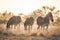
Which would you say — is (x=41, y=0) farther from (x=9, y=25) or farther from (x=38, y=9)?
(x=9, y=25)

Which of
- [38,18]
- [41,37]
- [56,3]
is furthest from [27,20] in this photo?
[56,3]

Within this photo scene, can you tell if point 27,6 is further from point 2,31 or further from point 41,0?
point 2,31

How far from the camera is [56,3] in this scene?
2207 mm

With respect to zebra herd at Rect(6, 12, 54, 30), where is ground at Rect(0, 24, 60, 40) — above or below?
below

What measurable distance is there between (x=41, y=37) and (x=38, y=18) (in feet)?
0.87

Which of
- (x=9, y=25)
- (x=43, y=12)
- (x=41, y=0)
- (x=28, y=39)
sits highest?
(x=41, y=0)

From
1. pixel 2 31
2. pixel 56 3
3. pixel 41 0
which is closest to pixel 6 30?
pixel 2 31

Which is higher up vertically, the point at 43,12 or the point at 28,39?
the point at 43,12

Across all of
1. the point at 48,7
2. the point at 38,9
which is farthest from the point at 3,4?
the point at 48,7

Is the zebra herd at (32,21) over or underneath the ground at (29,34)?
over

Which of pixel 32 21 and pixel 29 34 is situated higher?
pixel 32 21

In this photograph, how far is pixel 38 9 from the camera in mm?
2213

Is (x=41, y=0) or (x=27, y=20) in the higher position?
(x=41, y=0)

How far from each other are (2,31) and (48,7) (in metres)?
0.72
